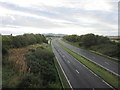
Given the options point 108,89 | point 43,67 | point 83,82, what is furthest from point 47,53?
point 108,89

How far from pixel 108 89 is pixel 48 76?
310 inches

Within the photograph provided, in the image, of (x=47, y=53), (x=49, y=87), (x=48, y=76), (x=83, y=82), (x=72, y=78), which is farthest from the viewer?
(x=47, y=53)

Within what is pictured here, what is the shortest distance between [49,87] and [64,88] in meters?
3.25

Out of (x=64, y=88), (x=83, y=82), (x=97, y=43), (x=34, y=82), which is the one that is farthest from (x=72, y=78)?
(x=97, y=43)

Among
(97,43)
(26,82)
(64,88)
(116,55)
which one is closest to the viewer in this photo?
(26,82)

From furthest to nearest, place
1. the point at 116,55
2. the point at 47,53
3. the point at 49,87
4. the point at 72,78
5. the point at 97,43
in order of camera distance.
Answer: the point at 97,43 → the point at 116,55 → the point at 47,53 → the point at 72,78 → the point at 49,87

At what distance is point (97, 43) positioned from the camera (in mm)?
58719

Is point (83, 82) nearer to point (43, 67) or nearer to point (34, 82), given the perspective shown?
point (43, 67)

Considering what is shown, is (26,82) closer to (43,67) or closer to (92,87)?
(43,67)

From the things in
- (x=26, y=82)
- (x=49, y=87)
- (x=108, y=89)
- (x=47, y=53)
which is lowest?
(x=108, y=89)

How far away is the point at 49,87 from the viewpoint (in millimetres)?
11797

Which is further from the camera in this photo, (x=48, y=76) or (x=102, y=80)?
(x=102, y=80)

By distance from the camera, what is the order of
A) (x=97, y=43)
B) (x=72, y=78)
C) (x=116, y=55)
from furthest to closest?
(x=97, y=43), (x=116, y=55), (x=72, y=78)

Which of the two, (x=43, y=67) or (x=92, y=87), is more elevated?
(x=43, y=67)
